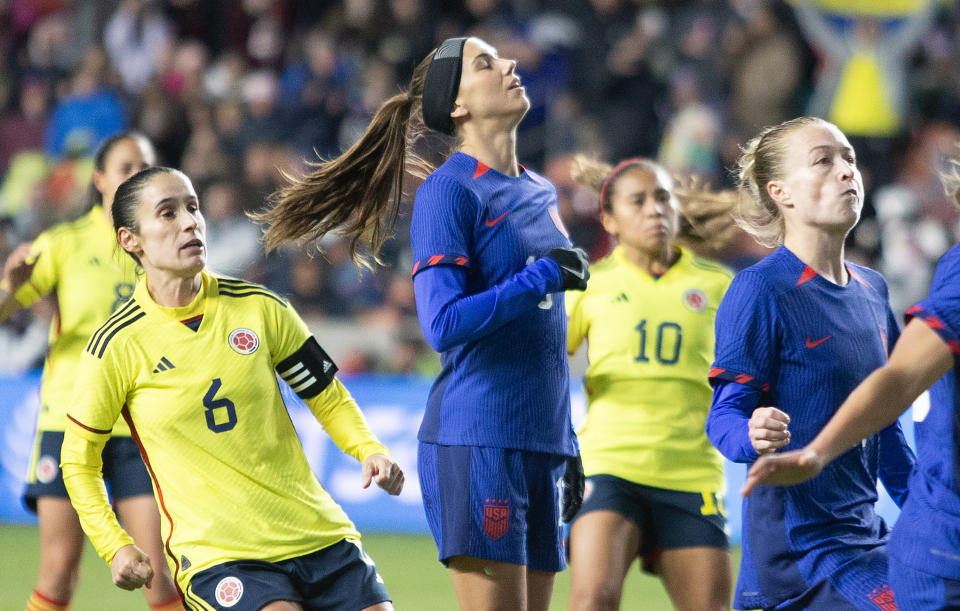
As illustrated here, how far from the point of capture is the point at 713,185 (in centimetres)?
1107

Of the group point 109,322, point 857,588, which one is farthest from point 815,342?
point 109,322

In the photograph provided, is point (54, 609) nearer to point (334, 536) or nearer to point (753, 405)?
point (334, 536)

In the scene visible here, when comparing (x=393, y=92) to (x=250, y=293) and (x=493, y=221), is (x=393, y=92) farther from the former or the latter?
(x=493, y=221)

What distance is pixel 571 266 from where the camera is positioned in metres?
3.68

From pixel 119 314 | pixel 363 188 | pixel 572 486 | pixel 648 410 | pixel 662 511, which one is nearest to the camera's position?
pixel 119 314

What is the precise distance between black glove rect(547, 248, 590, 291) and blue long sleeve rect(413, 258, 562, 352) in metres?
0.02

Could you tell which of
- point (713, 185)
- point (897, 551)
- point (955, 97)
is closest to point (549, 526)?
point (897, 551)

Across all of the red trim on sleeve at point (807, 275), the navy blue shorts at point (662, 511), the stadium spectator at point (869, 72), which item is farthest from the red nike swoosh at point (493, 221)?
the stadium spectator at point (869, 72)

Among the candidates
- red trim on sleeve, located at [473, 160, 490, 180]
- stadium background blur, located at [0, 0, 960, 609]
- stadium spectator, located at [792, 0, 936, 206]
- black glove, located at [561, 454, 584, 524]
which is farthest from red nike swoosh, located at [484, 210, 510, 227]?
stadium spectator, located at [792, 0, 936, 206]

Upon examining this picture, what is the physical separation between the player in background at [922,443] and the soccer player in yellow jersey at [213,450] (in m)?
1.52

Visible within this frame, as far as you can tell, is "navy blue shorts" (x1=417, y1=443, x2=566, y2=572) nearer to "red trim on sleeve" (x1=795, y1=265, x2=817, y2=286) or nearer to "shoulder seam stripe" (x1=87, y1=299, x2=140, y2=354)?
"red trim on sleeve" (x1=795, y1=265, x2=817, y2=286)

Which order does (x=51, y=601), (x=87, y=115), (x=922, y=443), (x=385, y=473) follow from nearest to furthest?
(x=922, y=443) < (x=385, y=473) < (x=51, y=601) < (x=87, y=115)

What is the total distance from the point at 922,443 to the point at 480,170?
1647mm

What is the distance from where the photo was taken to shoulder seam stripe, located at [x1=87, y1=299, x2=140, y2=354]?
386 cm
